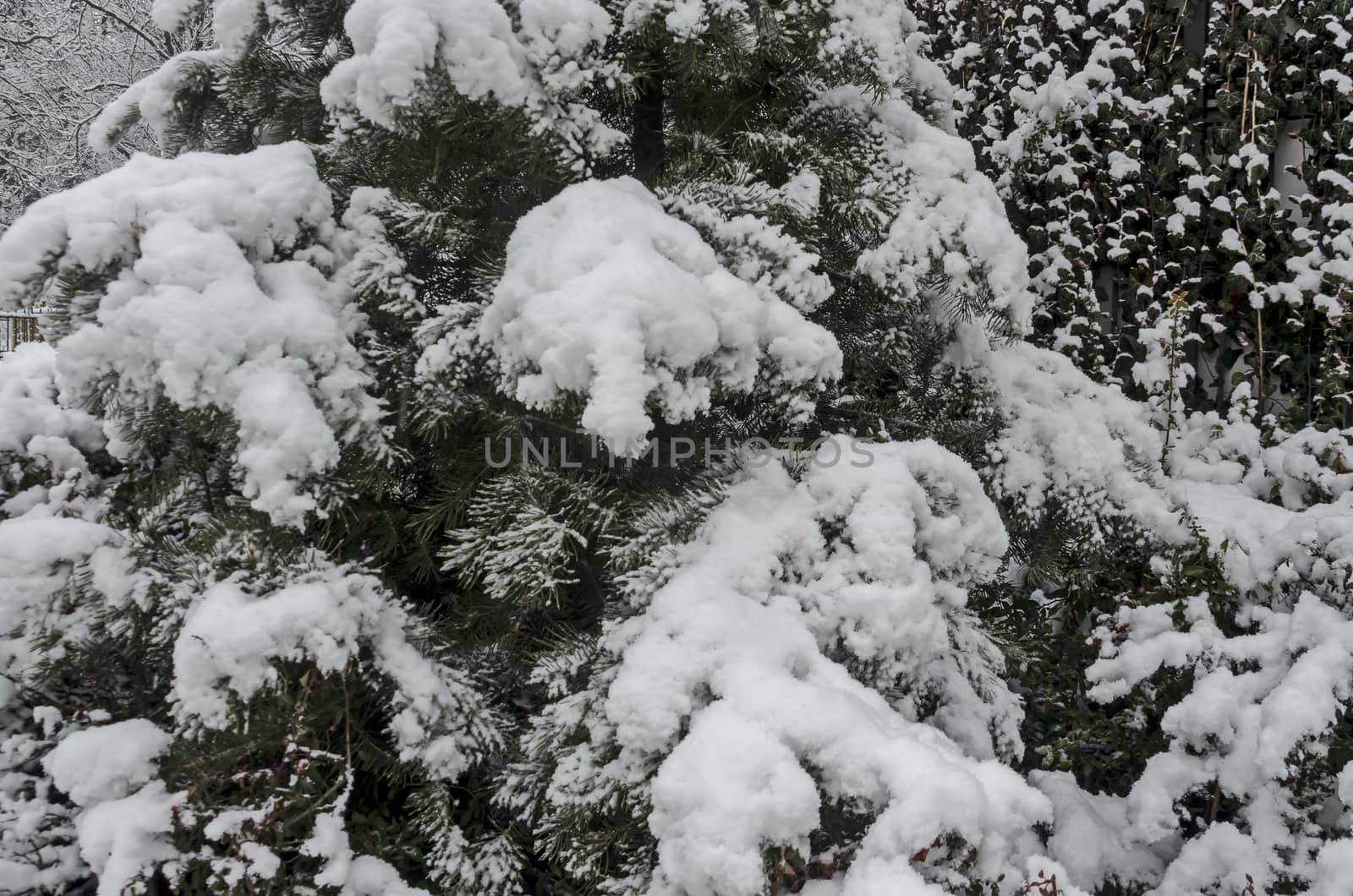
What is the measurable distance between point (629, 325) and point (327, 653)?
2.33ft

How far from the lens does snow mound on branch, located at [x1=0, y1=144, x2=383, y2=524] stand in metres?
1.36

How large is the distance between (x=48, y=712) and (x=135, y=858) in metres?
0.39

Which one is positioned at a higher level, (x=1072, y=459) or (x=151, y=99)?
(x=151, y=99)

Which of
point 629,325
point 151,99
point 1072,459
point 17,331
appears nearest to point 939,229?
point 1072,459

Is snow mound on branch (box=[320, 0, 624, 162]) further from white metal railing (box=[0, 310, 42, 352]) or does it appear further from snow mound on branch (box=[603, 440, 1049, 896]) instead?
white metal railing (box=[0, 310, 42, 352])

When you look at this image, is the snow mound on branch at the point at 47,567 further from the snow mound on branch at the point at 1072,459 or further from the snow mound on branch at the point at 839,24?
the snow mound on branch at the point at 1072,459

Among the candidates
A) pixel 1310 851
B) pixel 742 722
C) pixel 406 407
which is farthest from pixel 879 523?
pixel 1310 851

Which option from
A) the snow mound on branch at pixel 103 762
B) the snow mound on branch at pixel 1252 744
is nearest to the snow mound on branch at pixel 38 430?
the snow mound on branch at pixel 103 762

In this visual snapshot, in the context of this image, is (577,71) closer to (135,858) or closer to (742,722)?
(742,722)

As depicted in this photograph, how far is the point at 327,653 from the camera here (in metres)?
1.41

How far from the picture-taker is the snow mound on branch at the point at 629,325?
1.30m

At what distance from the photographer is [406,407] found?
163 cm

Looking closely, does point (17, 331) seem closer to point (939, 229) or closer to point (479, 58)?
point (479, 58)

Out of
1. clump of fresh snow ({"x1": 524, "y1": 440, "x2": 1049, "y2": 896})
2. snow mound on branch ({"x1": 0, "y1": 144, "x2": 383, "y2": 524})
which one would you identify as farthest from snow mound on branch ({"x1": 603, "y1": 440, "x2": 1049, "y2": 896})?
snow mound on branch ({"x1": 0, "y1": 144, "x2": 383, "y2": 524})
